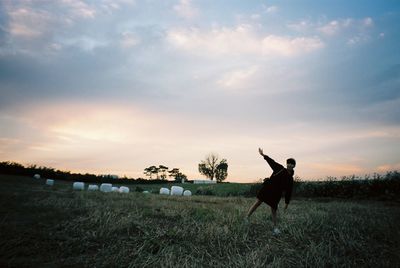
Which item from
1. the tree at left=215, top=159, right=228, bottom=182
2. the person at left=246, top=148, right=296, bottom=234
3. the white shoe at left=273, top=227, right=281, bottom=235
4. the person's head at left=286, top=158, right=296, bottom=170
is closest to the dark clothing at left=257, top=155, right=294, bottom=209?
the person at left=246, top=148, right=296, bottom=234

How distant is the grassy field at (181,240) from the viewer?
6.44m

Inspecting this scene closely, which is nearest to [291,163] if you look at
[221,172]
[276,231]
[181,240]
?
[276,231]

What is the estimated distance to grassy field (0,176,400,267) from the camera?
254 inches

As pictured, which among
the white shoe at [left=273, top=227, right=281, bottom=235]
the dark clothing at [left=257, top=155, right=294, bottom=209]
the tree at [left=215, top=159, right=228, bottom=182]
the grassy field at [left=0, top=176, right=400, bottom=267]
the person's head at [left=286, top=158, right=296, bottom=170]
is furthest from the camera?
the tree at [left=215, top=159, right=228, bottom=182]

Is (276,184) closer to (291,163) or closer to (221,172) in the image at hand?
(291,163)

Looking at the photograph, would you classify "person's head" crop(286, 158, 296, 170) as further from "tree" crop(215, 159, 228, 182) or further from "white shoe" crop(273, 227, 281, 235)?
"tree" crop(215, 159, 228, 182)

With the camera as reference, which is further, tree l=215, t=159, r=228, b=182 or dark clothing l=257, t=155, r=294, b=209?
tree l=215, t=159, r=228, b=182

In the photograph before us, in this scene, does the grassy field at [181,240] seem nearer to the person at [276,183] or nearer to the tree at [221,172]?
the person at [276,183]

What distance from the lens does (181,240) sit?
298 inches

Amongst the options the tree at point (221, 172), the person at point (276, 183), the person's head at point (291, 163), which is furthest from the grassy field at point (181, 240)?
the tree at point (221, 172)

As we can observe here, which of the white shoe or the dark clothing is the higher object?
the dark clothing

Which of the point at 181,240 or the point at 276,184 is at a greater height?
the point at 276,184

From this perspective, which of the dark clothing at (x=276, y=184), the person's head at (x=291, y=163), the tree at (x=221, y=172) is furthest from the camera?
the tree at (x=221, y=172)

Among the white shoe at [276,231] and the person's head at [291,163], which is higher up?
the person's head at [291,163]
